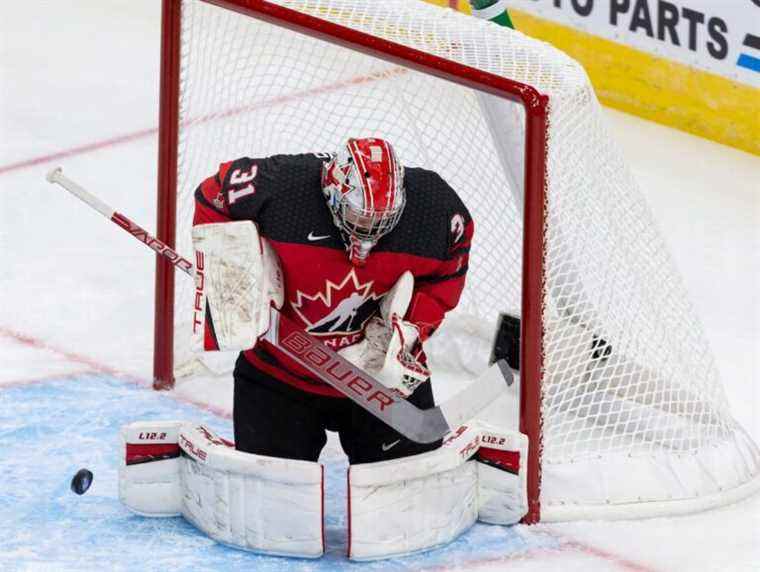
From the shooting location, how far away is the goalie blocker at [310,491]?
3.66 metres

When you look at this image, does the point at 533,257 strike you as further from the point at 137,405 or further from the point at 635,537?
the point at 137,405

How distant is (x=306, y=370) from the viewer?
12.3 ft

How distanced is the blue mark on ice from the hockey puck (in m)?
0.05

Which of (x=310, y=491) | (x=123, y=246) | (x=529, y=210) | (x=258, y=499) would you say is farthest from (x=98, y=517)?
(x=123, y=246)

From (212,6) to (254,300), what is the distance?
88 cm

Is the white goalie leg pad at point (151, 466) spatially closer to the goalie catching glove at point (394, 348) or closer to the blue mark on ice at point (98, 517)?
the blue mark on ice at point (98, 517)

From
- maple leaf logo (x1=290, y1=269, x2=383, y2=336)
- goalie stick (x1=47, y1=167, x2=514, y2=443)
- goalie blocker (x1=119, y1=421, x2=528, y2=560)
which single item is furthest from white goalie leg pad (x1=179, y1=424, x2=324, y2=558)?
maple leaf logo (x1=290, y1=269, x2=383, y2=336)

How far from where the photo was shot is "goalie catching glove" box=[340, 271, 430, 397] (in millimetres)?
3637

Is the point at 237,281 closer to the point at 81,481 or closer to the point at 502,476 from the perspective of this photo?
the point at 81,481

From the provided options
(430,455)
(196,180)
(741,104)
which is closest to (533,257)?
(430,455)

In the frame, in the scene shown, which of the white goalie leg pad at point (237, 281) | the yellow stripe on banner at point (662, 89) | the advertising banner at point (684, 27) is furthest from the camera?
the yellow stripe on banner at point (662, 89)

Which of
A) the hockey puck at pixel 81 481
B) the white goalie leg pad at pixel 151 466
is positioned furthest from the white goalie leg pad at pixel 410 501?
the hockey puck at pixel 81 481

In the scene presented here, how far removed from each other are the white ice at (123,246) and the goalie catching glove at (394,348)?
14.9 inches

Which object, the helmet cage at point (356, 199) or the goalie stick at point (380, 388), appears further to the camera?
the goalie stick at point (380, 388)
